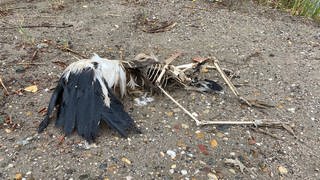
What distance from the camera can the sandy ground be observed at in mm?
2314

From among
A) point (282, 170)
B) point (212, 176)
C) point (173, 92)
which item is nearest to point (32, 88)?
point (173, 92)

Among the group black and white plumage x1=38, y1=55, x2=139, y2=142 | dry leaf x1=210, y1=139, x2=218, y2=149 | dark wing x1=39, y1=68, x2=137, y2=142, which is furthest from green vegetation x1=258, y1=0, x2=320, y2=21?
dark wing x1=39, y1=68, x2=137, y2=142

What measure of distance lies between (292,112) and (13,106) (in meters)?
1.86

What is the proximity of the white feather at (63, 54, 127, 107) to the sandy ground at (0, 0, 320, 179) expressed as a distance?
0.53 ft

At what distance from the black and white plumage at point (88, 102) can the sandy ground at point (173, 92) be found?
0.22ft

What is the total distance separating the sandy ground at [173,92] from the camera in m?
2.31

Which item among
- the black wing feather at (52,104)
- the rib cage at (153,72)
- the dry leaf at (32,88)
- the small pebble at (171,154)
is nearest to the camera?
the small pebble at (171,154)

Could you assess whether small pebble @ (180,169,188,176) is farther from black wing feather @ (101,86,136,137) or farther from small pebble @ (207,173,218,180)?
black wing feather @ (101,86,136,137)

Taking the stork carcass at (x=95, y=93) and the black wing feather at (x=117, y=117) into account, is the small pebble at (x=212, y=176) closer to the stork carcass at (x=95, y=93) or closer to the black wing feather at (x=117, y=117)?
the stork carcass at (x=95, y=93)

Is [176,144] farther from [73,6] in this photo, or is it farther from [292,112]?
[73,6]

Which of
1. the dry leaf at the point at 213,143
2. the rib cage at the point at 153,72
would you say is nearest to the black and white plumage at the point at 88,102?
the rib cage at the point at 153,72

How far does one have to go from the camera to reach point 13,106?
8.91ft

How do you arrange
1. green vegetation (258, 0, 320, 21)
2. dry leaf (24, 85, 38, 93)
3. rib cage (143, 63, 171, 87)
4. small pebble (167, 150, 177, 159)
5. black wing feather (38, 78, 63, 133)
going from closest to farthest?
1. small pebble (167, 150, 177, 159)
2. black wing feather (38, 78, 63, 133)
3. rib cage (143, 63, 171, 87)
4. dry leaf (24, 85, 38, 93)
5. green vegetation (258, 0, 320, 21)

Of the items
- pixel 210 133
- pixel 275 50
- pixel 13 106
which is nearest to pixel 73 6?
pixel 13 106
